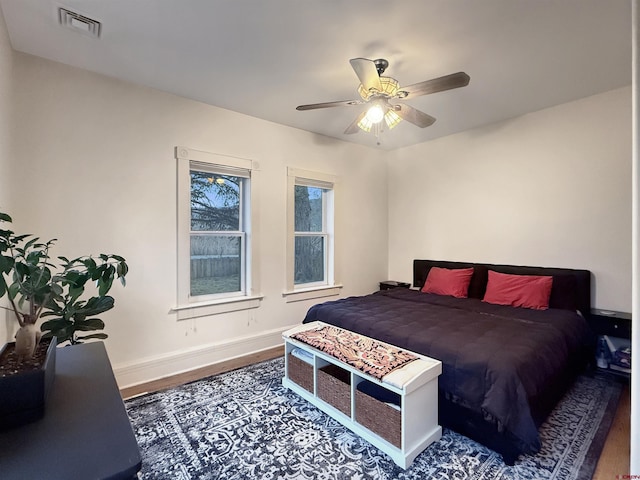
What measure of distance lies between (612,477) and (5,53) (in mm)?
4308

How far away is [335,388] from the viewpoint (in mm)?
2180

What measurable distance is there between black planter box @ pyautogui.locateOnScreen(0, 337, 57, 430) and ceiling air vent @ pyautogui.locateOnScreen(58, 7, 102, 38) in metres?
2.08

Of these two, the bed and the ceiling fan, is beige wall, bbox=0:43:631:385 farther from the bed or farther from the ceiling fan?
the ceiling fan

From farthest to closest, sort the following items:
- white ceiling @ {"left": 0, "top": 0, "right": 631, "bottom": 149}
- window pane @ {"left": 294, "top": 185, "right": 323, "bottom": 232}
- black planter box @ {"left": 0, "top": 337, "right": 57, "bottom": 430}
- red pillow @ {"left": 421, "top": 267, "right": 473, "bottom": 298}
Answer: window pane @ {"left": 294, "top": 185, "right": 323, "bottom": 232} → red pillow @ {"left": 421, "top": 267, "right": 473, "bottom": 298} → white ceiling @ {"left": 0, "top": 0, "right": 631, "bottom": 149} → black planter box @ {"left": 0, "top": 337, "right": 57, "bottom": 430}

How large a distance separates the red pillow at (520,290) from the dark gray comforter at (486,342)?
16 cm

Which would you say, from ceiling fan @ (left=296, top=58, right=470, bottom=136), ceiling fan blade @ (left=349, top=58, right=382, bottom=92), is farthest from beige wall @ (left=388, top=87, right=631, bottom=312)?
ceiling fan blade @ (left=349, top=58, right=382, bottom=92)

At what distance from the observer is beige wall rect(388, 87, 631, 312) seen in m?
2.96

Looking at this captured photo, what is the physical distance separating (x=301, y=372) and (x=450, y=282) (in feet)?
7.26

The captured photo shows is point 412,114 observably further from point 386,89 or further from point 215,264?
point 215,264

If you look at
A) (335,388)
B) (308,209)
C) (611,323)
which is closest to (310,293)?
(308,209)

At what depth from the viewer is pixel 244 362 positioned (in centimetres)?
323

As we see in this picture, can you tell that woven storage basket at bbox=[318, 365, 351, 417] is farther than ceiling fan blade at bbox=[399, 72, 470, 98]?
Yes

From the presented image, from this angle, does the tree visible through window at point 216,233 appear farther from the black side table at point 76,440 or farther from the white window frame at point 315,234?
the black side table at point 76,440

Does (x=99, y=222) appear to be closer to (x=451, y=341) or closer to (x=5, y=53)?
(x=5, y=53)
